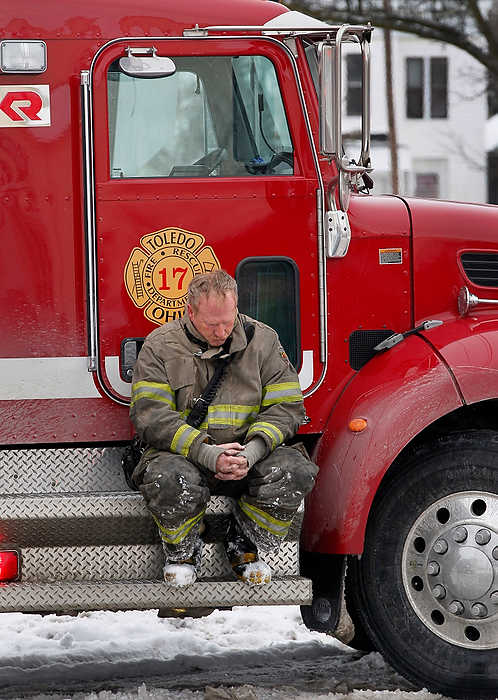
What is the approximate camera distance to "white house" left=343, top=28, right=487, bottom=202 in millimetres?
32188

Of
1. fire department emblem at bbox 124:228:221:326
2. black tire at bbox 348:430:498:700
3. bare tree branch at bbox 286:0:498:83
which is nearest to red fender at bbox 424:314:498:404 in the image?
black tire at bbox 348:430:498:700

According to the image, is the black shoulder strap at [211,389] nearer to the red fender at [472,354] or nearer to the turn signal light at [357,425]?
the turn signal light at [357,425]

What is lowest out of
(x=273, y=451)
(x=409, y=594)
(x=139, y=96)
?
(x=409, y=594)

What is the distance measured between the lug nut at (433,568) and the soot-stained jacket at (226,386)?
2.64 feet

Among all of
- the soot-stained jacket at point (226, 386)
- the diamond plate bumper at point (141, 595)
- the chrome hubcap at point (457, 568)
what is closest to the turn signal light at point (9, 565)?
the diamond plate bumper at point (141, 595)

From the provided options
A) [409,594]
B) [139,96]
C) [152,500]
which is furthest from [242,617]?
→ [139,96]

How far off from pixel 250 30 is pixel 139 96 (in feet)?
1.73

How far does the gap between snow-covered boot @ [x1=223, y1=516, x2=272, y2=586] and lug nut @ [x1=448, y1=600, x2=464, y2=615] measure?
795 millimetres

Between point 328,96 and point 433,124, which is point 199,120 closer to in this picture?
point 328,96

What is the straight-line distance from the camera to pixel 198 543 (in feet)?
14.0

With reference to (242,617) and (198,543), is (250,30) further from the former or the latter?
(242,617)

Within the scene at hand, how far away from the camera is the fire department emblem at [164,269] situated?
179 inches

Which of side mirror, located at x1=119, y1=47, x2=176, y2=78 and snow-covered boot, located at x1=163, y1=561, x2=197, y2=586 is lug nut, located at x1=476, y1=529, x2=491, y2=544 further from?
side mirror, located at x1=119, y1=47, x2=176, y2=78

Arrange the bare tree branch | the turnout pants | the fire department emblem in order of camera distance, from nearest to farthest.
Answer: the turnout pants, the fire department emblem, the bare tree branch
